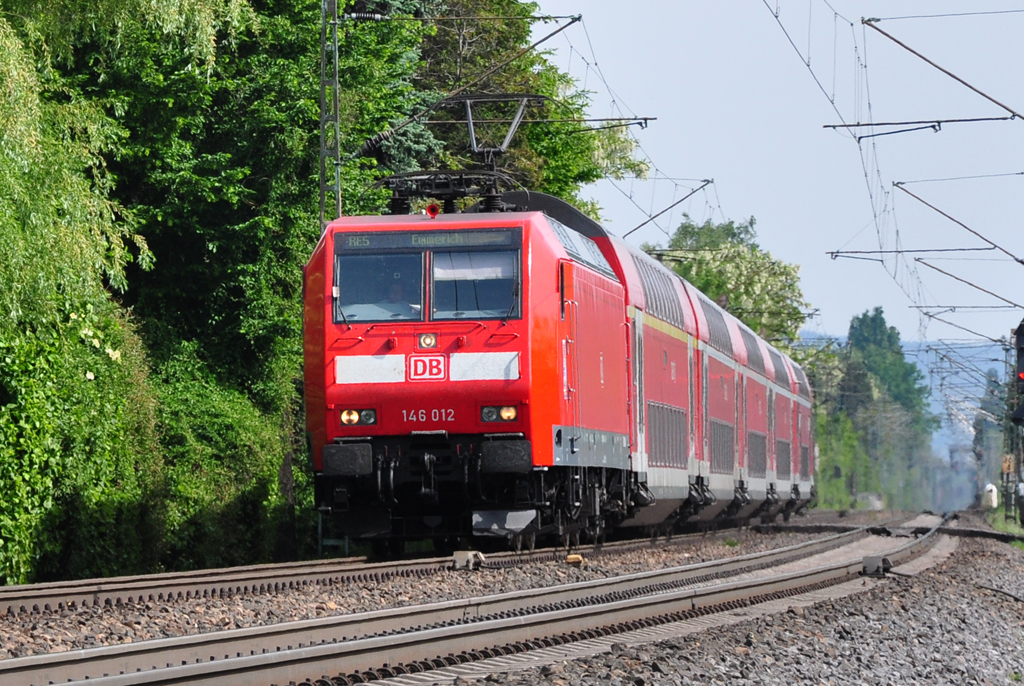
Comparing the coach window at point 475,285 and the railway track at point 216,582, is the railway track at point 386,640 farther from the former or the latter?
the coach window at point 475,285

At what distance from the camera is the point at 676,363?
74.7 feet

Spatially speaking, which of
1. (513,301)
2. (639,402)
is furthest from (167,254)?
(513,301)

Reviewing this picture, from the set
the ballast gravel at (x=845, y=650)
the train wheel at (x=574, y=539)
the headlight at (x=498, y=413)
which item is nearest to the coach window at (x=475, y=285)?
the headlight at (x=498, y=413)

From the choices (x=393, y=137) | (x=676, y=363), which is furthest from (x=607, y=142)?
(x=676, y=363)

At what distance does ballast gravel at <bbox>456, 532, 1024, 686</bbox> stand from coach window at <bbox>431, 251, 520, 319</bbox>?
4672 millimetres

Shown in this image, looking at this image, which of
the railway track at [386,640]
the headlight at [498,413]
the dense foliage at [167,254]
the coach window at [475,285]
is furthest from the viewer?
the dense foliage at [167,254]

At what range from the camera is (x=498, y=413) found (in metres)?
15.3

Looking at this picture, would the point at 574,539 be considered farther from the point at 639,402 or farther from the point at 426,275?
the point at 426,275

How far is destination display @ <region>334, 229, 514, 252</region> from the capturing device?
15641 millimetres

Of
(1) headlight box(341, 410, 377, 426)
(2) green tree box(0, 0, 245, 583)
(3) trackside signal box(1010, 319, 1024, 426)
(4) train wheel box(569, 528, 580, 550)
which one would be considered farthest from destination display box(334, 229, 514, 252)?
(3) trackside signal box(1010, 319, 1024, 426)

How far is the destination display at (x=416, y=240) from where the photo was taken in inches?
616

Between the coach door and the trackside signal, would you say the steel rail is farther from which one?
the trackside signal

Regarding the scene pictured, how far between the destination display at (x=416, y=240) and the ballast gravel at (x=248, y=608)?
11.5ft

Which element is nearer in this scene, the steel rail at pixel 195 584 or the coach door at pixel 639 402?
the steel rail at pixel 195 584
